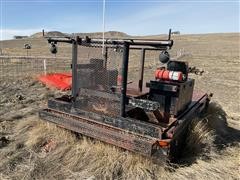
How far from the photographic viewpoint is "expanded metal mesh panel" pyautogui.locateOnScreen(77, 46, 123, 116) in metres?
3.99

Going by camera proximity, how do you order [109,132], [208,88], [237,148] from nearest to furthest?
[109,132]
[237,148]
[208,88]

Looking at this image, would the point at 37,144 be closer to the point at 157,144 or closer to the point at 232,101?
the point at 157,144

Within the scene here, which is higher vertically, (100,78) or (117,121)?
(100,78)

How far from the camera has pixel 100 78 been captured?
4172 mm

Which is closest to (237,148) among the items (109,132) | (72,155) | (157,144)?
(157,144)

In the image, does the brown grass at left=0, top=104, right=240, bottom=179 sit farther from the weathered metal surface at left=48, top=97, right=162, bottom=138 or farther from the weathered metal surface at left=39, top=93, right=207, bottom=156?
the weathered metal surface at left=48, top=97, right=162, bottom=138

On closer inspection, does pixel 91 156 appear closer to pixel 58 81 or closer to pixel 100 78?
pixel 100 78

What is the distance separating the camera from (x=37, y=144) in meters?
4.36

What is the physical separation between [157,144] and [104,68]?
4.51 feet

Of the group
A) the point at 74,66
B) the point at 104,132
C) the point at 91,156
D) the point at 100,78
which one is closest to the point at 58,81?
the point at 74,66

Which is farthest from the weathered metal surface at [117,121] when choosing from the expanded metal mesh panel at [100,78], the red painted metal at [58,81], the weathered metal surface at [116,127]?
the red painted metal at [58,81]

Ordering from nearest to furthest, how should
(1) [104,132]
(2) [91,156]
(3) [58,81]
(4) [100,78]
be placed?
(1) [104,132] → (2) [91,156] → (4) [100,78] → (3) [58,81]

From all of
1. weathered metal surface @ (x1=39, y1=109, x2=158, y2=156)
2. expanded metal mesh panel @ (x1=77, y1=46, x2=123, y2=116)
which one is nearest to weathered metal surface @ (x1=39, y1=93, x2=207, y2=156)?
weathered metal surface @ (x1=39, y1=109, x2=158, y2=156)

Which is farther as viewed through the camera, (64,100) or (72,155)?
(64,100)
